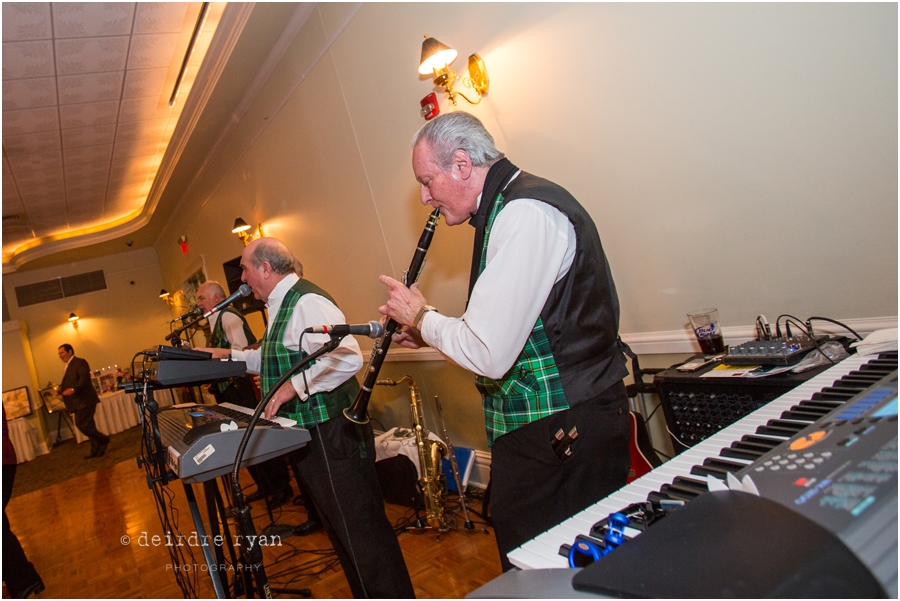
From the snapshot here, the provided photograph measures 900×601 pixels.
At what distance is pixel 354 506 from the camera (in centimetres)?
214

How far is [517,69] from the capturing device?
7.96 feet

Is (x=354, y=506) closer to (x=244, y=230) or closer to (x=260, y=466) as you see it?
(x=260, y=466)

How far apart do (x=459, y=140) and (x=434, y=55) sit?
4.08ft

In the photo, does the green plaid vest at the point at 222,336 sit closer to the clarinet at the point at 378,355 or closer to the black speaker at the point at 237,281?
the black speaker at the point at 237,281

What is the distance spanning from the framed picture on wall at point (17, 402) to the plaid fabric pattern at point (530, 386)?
11.1 m

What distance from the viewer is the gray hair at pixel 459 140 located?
1.53m

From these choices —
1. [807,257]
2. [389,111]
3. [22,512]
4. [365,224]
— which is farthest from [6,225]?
[807,257]

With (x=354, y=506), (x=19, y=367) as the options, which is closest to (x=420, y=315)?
(x=354, y=506)

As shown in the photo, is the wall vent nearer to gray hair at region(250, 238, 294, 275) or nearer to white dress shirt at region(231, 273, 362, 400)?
gray hair at region(250, 238, 294, 275)

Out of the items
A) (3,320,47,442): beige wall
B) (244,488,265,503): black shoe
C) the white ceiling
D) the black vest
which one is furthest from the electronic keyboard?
(3,320,47,442): beige wall

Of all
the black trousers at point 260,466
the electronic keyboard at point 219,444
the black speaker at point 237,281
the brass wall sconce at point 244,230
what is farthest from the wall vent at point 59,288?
the electronic keyboard at point 219,444

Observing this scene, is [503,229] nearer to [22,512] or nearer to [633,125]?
[633,125]

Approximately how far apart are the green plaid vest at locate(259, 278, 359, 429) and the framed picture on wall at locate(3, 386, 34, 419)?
9819mm

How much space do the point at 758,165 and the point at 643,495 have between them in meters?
1.34
